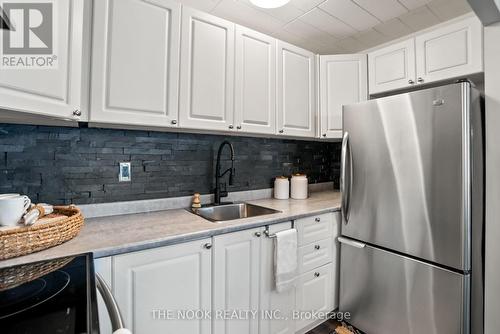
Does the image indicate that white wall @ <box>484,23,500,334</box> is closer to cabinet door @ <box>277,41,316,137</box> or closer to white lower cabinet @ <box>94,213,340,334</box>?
white lower cabinet @ <box>94,213,340,334</box>

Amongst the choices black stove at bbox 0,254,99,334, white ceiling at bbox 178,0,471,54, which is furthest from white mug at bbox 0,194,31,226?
white ceiling at bbox 178,0,471,54

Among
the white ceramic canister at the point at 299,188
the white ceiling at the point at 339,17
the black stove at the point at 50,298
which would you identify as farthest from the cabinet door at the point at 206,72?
the black stove at the point at 50,298

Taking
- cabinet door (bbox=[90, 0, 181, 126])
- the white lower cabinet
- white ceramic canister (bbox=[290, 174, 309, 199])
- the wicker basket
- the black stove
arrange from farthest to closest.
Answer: white ceramic canister (bbox=[290, 174, 309, 199]) → cabinet door (bbox=[90, 0, 181, 126]) → the white lower cabinet → the wicker basket → the black stove

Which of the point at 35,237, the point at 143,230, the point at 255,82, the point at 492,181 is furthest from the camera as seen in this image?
the point at 255,82

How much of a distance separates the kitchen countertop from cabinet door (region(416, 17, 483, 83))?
4.42ft

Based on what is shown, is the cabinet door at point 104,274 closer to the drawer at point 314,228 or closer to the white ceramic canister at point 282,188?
the drawer at point 314,228

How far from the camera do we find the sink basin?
1.78 metres

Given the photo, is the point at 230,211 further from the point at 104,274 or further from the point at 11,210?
the point at 11,210

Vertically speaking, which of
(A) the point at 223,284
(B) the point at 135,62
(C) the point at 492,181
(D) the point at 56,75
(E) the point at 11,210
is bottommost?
(A) the point at 223,284

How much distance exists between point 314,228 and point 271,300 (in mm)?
560

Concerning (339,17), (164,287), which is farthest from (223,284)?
(339,17)

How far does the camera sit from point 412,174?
1.48 m

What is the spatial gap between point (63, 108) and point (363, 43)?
2618mm

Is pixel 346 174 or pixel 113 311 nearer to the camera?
pixel 113 311
